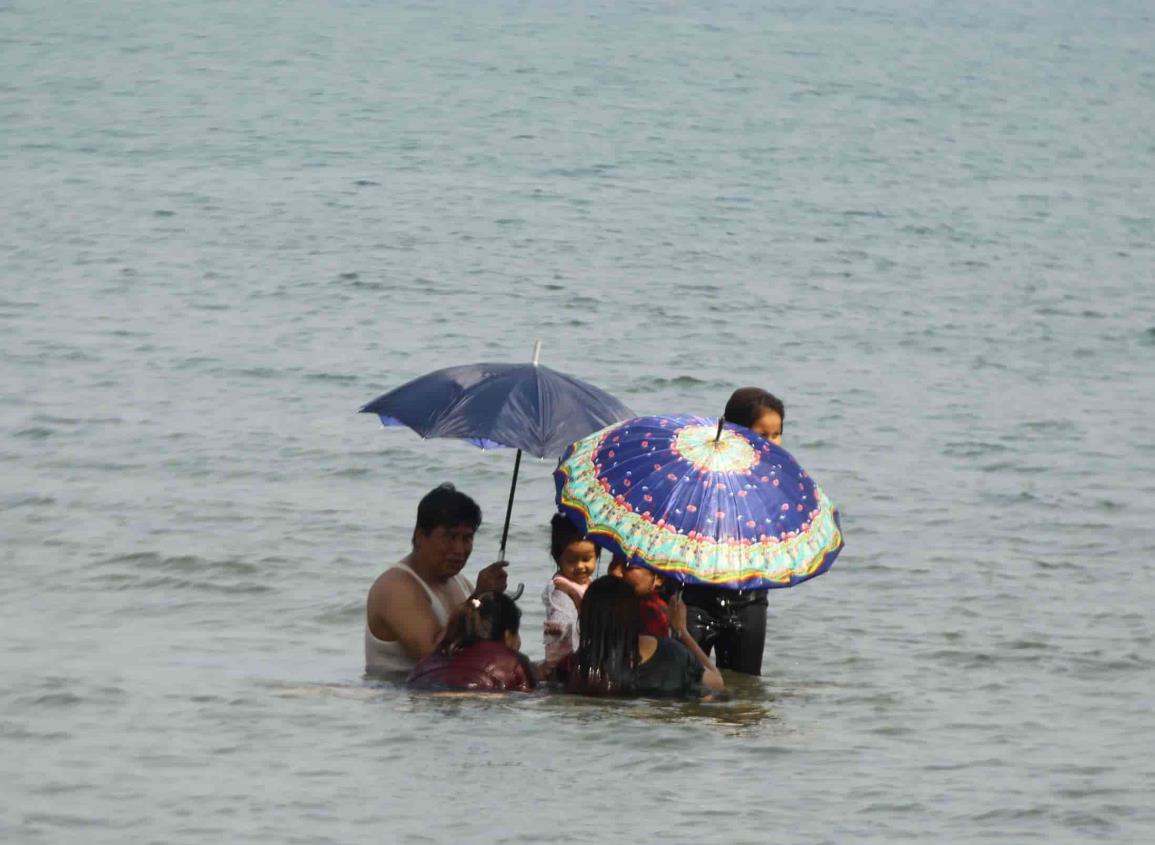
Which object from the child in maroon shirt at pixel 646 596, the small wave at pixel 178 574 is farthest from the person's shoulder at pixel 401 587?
the small wave at pixel 178 574

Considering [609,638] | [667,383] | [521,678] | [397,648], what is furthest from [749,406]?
[667,383]

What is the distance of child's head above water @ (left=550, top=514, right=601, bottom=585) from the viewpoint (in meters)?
7.73

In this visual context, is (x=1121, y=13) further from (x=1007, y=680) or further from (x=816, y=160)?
(x=1007, y=680)

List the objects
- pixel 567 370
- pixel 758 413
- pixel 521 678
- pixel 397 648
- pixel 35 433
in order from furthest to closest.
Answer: pixel 567 370
pixel 35 433
pixel 397 648
pixel 758 413
pixel 521 678

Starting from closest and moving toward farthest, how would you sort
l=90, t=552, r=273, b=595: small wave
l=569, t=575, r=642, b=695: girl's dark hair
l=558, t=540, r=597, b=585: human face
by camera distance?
l=569, t=575, r=642, b=695: girl's dark hair < l=558, t=540, r=597, b=585: human face < l=90, t=552, r=273, b=595: small wave

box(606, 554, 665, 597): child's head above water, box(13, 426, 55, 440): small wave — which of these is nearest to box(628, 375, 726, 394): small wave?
box(13, 426, 55, 440): small wave

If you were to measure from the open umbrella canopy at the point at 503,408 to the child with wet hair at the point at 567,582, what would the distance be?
0.35 m

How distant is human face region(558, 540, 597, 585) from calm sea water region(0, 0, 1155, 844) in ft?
1.69

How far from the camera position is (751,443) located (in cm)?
751

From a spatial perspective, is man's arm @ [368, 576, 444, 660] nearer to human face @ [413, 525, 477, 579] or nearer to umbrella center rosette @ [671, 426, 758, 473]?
human face @ [413, 525, 477, 579]

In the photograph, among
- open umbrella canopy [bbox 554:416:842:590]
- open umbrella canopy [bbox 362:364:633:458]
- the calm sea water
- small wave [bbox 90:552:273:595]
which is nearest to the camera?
open umbrella canopy [bbox 554:416:842:590]

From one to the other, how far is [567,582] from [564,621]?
0.15m

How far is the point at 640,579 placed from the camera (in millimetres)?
7434

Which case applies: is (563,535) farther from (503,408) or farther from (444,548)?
(503,408)
